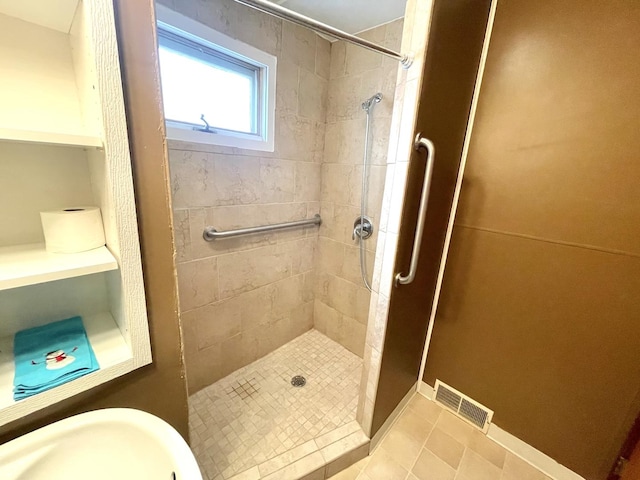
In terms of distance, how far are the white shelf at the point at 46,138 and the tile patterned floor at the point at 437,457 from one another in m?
1.58

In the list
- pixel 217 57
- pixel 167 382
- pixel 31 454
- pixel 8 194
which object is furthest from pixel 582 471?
pixel 217 57

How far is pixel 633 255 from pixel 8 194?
1.96 m

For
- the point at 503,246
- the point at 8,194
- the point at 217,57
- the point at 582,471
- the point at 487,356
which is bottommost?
the point at 582,471

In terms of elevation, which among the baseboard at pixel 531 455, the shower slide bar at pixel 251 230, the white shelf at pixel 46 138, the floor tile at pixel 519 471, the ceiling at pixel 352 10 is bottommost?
the floor tile at pixel 519 471

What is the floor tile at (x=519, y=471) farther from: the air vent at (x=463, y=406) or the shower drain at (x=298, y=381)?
the shower drain at (x=298, y=381)

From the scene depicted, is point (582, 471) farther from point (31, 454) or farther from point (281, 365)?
point (31, 454)

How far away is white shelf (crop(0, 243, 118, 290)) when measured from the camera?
0.49 metres

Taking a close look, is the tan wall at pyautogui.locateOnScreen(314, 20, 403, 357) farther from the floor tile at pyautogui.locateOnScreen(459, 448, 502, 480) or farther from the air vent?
the floor tile at pyautogui.locateOnScreen(459, 448, 502, 480)

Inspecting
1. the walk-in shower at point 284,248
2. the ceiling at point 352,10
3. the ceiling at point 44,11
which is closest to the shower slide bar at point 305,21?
the ceiling at point 44,11

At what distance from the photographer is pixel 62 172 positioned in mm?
651

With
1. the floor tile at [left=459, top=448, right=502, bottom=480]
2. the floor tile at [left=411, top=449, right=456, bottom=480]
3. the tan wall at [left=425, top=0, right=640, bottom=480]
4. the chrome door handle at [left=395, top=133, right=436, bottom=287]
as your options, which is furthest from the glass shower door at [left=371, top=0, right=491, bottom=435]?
the floor tile at [left=459, top=448, right=502, bottom=480]

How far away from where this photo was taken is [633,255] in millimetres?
957

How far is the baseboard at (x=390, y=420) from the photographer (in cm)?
133

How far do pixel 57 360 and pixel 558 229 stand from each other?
175cm
